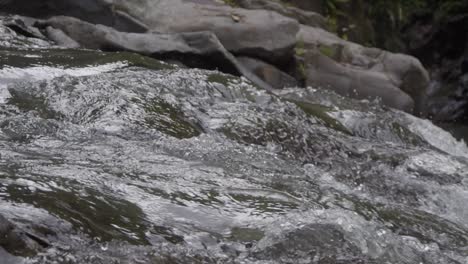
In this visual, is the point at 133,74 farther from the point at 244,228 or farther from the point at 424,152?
the point at 244,228

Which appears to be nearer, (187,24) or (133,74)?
(133,74)

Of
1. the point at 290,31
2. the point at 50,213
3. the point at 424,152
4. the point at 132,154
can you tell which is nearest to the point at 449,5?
the point at 290,31

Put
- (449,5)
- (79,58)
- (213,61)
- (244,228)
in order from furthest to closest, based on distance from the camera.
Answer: (449,5)
(213,61)
(79,58)
(244,228)

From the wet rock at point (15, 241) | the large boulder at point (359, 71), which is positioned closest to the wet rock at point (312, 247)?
the wet rock at point (15, 241)

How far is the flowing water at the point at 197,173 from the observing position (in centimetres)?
262

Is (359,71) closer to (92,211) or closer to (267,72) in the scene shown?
(267,72)

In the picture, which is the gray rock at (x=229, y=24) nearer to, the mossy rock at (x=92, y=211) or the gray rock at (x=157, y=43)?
the gray rock at (x=157, y=43)

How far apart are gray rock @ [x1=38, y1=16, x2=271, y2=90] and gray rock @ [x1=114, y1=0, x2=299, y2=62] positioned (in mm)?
824

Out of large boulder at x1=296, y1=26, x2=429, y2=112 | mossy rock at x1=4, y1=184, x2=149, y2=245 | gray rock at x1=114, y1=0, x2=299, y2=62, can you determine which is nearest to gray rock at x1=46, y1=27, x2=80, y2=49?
gray rock at x1=114, y1=0, x2=299, y2=62

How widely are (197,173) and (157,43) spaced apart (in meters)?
3.76

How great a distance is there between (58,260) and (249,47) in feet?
20.9

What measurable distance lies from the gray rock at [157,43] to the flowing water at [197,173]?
0.65 meters

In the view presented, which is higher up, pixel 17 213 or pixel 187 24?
pixel 17 213

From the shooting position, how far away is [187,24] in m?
8.34
